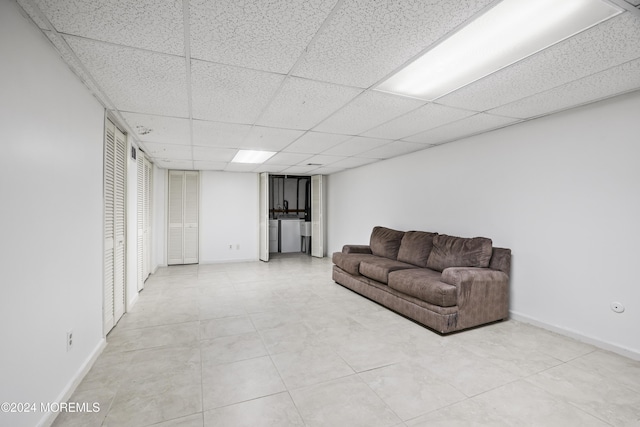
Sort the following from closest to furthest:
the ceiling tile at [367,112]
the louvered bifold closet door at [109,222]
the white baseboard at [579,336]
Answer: the white baseboard at [579,336]
the ceiling tile at [367,112]
the louvered bifold closet door at [109,222]

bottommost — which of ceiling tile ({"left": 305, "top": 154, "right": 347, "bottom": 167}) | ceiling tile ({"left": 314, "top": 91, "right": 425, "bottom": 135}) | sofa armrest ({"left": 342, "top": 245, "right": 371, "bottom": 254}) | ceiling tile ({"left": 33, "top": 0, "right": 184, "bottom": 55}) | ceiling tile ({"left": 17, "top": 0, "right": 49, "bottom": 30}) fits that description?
sofa armrest ({"left": 342, "top": 245, "right": 371, "bottom": 254})

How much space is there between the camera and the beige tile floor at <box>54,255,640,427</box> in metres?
1.75

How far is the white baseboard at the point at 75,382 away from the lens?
5.27 feet

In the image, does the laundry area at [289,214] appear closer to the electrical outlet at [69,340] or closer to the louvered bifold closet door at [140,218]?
the louvered bifold closet door at [140,218]

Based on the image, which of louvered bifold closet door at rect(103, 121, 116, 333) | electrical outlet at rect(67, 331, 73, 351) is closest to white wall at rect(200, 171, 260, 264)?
louvered bifold closet door at rect(103, 121, 116, 333)

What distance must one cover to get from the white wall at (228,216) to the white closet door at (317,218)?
5.06ft

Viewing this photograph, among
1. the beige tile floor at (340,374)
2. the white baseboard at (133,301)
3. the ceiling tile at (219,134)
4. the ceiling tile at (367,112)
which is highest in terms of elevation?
the ceiling tile at (367,112)

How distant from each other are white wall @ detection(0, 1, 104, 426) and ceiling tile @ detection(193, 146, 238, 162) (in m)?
2.22

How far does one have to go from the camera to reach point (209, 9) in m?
1.41

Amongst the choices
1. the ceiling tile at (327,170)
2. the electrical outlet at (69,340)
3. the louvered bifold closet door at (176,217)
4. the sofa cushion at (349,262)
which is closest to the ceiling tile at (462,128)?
the sofa cushion at (349,262)

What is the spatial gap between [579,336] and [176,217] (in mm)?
7149

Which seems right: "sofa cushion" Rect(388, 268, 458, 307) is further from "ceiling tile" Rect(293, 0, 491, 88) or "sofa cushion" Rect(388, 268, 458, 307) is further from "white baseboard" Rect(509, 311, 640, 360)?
"ceiling tile" Rect(293, 0, 491, 88)

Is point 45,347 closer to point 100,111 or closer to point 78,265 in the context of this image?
point 78,265

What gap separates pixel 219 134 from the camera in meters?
3.66
